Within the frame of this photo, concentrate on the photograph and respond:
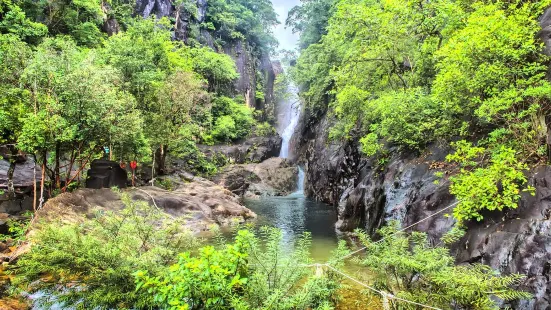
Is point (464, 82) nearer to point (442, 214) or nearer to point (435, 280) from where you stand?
point (442, 214)

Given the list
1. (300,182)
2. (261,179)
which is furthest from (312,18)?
(261,179)

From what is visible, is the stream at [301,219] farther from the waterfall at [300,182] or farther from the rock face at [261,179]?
the rock face at [261,179]

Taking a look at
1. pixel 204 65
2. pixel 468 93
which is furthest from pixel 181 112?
pixel 468 93

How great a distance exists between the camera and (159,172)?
70.2ft

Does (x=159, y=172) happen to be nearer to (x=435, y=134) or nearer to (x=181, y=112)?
(x=181, y=112)


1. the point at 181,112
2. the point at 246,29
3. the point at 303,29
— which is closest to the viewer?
the point at 181,112

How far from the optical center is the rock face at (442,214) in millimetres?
5145

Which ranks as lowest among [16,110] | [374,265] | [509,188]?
[374,265]

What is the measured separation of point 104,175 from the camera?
15227 mm

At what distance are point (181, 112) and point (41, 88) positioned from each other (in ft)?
30.0

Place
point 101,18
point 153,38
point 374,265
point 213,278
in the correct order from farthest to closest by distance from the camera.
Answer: point 101,18 < point 153,38 < point 374,265 < point 213,278

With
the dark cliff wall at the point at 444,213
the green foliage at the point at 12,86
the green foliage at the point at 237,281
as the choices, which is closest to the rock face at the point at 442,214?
the dark cliff wall at the point at 444,213

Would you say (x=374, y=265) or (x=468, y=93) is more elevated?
(x=468, y=93)

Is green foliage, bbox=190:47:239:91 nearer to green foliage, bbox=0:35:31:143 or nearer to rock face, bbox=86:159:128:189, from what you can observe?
rock face, bbox=86:159:128:189
